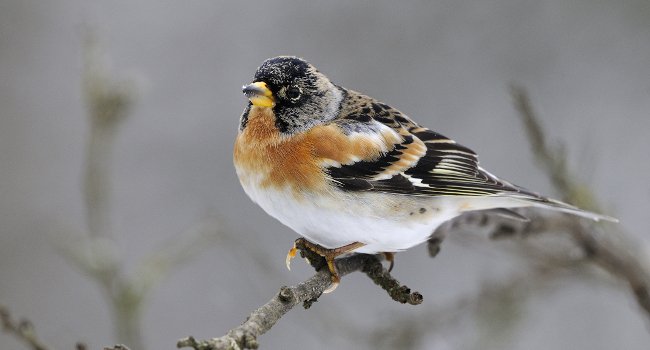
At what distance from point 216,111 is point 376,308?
2.15 m

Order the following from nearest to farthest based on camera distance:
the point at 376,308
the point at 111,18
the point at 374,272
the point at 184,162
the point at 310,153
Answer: the point at 374,272 < the point at 310,153 < the point at 376,308 < the point at 184,162 < the point at 111,18

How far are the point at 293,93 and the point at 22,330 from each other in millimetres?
1428

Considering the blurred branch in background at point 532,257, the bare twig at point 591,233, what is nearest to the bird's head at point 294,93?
the blurred branch in background at point 532,257

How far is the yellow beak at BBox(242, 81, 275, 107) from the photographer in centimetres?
247

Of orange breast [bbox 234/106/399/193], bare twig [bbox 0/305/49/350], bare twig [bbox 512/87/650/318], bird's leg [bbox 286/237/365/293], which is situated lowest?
bare twig [bbox 512/87/650/318]

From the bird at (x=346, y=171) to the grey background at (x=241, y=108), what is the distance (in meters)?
2.48

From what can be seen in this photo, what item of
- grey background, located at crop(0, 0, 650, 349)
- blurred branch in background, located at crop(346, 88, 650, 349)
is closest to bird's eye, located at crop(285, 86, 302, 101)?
blurred branch in background, located at crop(346, 88, 650, 349)

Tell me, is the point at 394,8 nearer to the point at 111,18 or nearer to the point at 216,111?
the point at 216,111

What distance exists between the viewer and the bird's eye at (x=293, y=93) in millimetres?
2697

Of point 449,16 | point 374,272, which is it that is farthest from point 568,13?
point 374,272

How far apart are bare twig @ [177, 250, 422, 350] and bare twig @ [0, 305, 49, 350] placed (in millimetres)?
439

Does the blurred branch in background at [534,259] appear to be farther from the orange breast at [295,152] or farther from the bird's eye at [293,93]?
the bird's eye at [293,93]

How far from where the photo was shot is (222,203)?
5391 millimetres

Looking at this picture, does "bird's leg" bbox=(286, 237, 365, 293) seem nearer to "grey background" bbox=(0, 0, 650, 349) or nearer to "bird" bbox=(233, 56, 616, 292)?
"bird" bbox=(233, 56, 616, 292)
